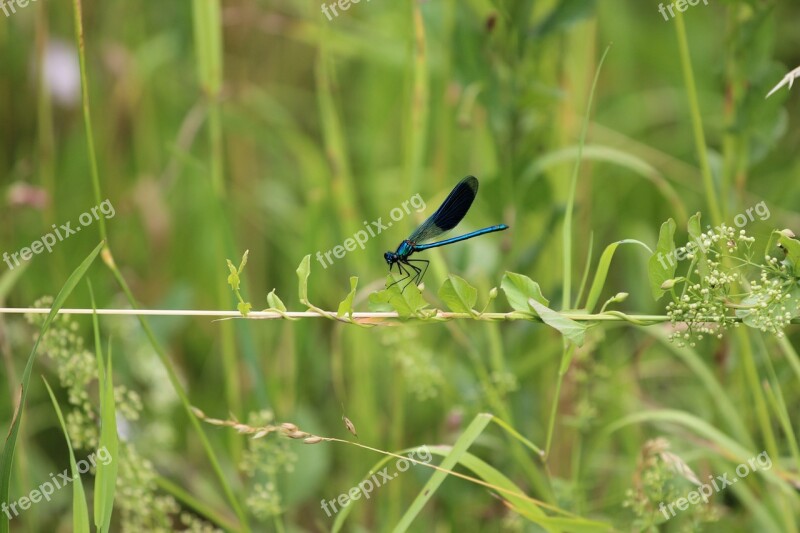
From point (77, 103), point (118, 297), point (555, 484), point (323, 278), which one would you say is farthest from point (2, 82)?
point (555, 484)

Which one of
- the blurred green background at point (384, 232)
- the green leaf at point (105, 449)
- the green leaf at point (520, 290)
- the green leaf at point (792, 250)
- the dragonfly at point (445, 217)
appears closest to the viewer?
the green leaf at point (792, 250)

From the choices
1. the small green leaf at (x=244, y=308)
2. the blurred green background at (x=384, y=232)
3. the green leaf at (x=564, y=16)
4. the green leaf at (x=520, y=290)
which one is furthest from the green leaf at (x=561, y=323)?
the green leaf at (x=564, y=16)

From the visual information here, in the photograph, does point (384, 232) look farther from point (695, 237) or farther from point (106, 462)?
point (695, 237)

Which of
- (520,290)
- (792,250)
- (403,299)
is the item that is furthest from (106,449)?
(792,250)

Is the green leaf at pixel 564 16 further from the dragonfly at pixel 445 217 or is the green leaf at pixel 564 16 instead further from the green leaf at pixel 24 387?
the green leaf at pixel 24 387

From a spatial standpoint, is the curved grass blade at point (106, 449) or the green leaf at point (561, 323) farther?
Result: the curved grass blade at point (106, 449)

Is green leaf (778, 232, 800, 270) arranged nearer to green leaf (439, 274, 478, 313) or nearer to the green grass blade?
green leaf (439, 274, 478, 313)

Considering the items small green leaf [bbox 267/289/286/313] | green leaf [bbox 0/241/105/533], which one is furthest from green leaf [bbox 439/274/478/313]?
green leaf [bbox 0/241/105/533]

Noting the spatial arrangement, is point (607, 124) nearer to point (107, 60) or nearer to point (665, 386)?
point (665, 386)

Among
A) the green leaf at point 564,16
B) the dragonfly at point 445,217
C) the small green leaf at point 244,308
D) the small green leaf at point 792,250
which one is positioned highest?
the green leaf at point 564,16
